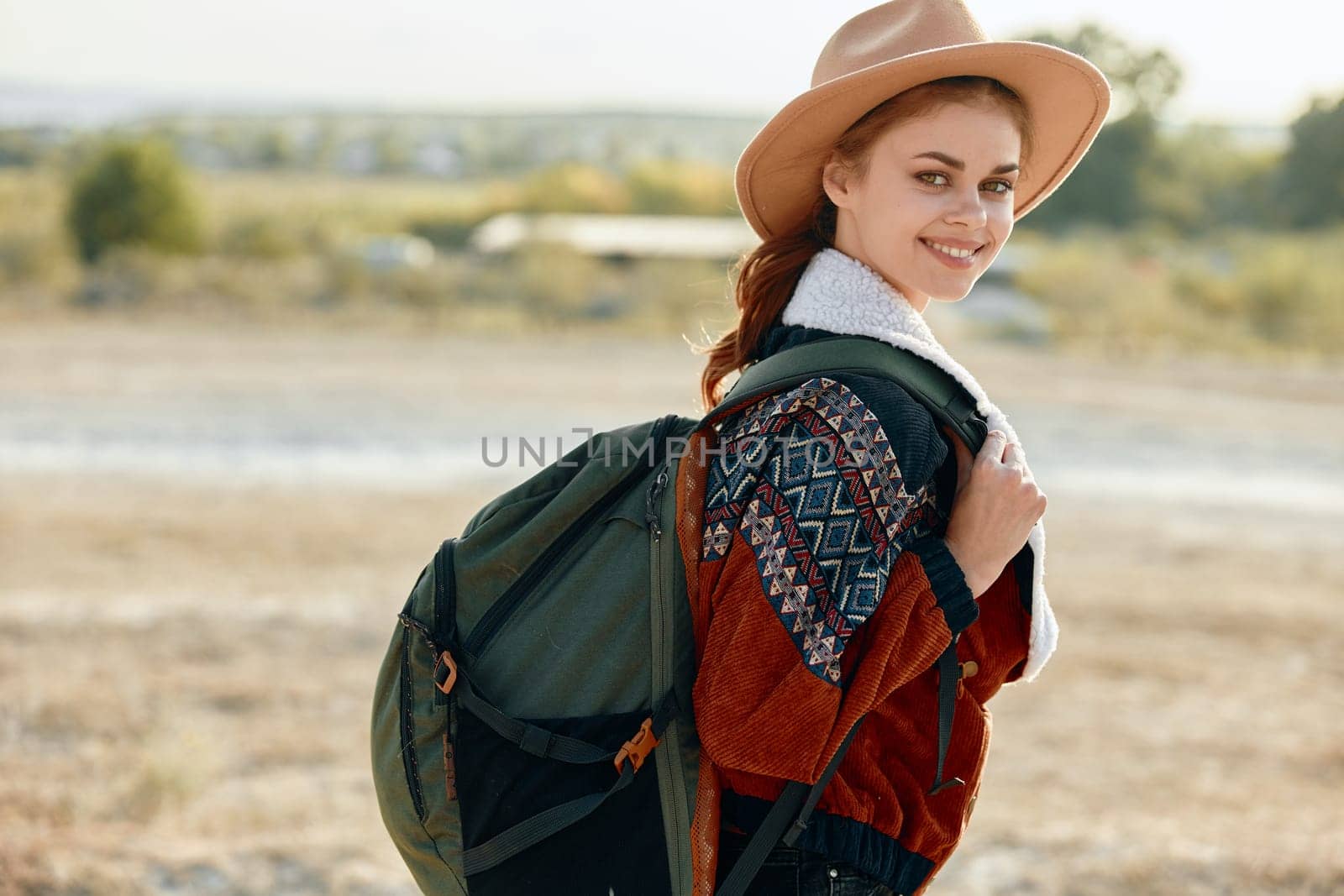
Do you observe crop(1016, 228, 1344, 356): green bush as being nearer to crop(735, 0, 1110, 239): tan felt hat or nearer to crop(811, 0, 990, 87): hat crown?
crop(735, 0, 1110, 239): tan felt hat

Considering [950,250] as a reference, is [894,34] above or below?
above

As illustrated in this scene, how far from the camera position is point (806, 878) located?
5.06ft

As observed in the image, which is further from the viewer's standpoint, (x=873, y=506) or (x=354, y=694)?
(x=354, y=694)

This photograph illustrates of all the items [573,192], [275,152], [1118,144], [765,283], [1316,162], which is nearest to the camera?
[765,283]

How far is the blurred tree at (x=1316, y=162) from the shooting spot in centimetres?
390

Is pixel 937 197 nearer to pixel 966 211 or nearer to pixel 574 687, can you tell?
pixel 966 211

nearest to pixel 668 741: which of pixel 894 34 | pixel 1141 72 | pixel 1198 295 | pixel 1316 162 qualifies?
pixel 894 34

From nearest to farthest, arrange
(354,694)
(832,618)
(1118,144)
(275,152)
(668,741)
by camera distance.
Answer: (832,618)
(668,741)
(354,694)
(1118,144)
(275,152)

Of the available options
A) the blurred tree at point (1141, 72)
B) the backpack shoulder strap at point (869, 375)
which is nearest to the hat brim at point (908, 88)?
the backpack shoulder strap at point (869, 375)

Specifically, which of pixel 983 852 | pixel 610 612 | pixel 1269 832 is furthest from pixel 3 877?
pixel 1269 832

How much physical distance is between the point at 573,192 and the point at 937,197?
39477 mm

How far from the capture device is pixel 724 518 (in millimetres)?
1508

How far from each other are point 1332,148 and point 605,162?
64.5 metres

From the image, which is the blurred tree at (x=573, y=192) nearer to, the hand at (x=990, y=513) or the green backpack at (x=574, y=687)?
the green backpack at (x=574, y=687)
